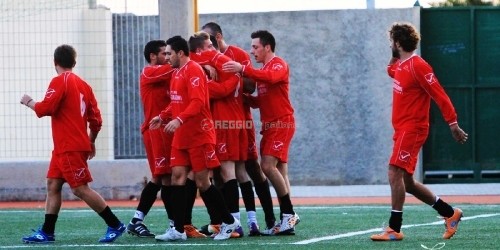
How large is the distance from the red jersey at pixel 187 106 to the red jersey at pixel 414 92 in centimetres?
172

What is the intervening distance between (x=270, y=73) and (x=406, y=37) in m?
1.41

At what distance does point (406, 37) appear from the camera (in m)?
12.2

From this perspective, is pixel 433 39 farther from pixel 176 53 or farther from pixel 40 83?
pixel 176 53

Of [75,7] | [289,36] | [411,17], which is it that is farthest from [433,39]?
[75,7]

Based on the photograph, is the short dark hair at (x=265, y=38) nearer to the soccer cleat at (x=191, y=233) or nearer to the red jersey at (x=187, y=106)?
the red jersey at (x=187, y=106)

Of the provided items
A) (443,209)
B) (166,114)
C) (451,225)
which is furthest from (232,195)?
(451,225)

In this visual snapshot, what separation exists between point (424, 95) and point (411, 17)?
415 inches

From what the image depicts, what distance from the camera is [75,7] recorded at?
20.2 meters

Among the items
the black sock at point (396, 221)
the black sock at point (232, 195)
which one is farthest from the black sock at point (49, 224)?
the black sock at point (396, 221)

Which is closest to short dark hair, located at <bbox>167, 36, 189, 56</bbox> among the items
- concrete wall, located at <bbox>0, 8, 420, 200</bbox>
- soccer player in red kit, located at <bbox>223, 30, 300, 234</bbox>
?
soccer player in red kit, located at <bbox>223, 30, 300, 234</bbox>

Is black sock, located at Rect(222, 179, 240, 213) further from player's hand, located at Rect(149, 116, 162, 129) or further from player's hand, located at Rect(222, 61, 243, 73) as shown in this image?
player's hand, located at Rect(222, 61, 243, 73)

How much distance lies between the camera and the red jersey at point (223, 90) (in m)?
12.8

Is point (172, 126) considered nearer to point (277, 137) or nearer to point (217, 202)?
point (217, 202)

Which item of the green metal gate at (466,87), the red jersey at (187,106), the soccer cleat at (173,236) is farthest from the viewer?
the green metal gate at (466,87)
